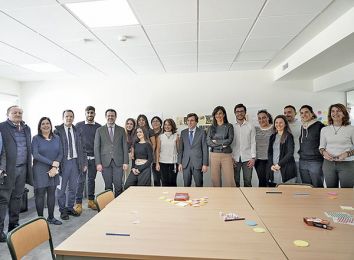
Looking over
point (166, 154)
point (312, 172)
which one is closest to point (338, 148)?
point (312, 172)

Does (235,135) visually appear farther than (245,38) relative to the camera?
Yes

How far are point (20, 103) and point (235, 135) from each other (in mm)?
5036

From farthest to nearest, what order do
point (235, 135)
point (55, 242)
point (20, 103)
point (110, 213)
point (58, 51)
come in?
point (20, 103), point (235, 135), point (58, 51), point (55, 242), point (110, 213)

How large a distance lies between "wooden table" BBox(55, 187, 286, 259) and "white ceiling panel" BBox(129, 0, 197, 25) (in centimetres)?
187

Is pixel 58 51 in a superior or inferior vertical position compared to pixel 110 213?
superior

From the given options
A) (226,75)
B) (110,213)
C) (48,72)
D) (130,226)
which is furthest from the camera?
(226,75)

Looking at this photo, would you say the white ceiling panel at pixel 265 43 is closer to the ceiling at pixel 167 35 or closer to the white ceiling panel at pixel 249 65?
the ceiling at pixel 167 35

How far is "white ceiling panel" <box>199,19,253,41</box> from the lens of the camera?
9.22 feet

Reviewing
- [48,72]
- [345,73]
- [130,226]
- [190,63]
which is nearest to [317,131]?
[345,73]

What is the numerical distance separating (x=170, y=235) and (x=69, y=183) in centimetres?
295

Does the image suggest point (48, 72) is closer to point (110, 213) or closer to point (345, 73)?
point (110, 213)

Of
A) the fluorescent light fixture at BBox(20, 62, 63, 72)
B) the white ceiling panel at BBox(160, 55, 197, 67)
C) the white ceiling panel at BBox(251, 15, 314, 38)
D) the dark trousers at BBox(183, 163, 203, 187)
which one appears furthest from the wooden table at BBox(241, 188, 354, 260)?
the fluorescent light fixture at BBox(20, 62, 63, 72)

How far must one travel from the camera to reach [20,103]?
5734 mm

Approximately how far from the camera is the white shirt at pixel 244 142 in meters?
3.80
